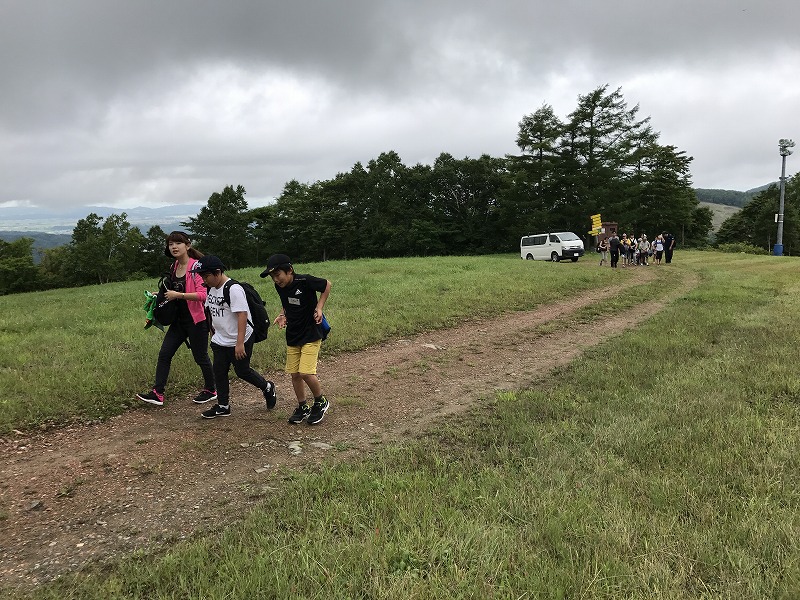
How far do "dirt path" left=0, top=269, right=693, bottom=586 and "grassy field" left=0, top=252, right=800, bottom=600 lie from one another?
335mm

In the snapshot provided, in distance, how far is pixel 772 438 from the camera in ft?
12.9

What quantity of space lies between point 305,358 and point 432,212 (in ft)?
191

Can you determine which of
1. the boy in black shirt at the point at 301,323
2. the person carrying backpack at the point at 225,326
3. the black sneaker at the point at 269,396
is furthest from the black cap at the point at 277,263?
the black sneaker at the point at 269,396

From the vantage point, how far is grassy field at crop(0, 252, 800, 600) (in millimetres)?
2432

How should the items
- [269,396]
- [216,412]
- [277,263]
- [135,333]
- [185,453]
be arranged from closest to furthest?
[185,453] → [277,263] → [216,412] → [269,396] → [135,333]

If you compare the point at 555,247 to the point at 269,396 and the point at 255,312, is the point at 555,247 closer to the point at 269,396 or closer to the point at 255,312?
the point at 269,396

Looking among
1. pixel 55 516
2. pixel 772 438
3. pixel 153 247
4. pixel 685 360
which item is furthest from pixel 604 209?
pixel 153 247

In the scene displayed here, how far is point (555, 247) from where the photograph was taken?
29484mm

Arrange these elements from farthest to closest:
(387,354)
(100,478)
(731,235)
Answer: (731,235), (387,354), (100,478)

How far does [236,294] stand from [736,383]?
5.71 meters

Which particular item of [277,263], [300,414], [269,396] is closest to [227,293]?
[277,263]

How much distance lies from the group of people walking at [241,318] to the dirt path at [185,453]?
0.74ft

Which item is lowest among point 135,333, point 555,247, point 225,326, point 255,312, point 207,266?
point 135,333

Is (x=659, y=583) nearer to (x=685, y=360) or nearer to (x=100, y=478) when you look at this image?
(x=100, y=478)
